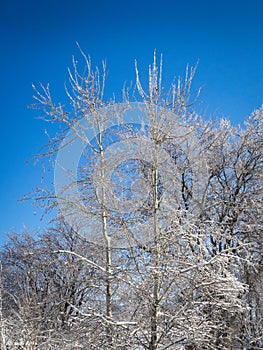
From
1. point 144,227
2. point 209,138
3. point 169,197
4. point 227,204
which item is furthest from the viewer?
point 209,138

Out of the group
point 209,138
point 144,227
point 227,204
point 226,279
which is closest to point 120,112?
point 144,227

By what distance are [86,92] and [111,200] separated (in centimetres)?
226

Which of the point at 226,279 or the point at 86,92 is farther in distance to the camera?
the point at 86,92

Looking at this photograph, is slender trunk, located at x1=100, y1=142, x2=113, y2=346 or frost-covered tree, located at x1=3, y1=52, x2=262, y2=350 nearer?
frost-covered tree, located at x1=3, y1=52, x2=262, y2=350

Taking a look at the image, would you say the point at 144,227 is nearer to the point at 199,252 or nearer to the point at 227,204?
the point at 199,252

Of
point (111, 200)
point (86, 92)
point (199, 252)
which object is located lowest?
point (199, 252)

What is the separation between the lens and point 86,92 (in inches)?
308

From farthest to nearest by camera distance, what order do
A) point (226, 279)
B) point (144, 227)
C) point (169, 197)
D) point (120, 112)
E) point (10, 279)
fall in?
1. point (10, 279)
2. point (120, 112)
3. point (169, 197)
4. point (144, 227)
5. point (226, 279)

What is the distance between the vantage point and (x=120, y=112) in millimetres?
7703

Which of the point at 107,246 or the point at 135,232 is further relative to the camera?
the point at 107,246

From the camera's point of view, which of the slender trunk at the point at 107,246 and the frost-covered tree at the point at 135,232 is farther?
the slender trunk at the point at 107,246

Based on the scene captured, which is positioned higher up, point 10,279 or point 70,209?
point 10,279

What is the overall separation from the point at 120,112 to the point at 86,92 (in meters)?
0.72

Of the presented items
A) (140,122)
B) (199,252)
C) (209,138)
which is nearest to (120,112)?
(140,122)
